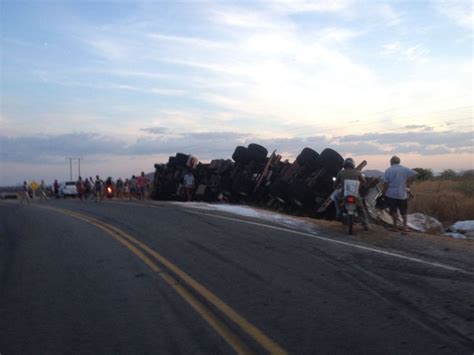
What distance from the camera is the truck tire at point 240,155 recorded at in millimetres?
30062

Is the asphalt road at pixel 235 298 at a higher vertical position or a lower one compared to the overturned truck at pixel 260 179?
lower

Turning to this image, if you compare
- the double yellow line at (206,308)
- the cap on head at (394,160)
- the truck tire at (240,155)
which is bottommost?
the double yellow line at (206,308)

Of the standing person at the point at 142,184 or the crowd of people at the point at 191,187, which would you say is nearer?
the crowd of people at the point at 191,187

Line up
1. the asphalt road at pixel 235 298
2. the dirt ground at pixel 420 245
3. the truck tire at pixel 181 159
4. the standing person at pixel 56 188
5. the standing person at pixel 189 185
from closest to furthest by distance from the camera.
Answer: the asphalt road at pixel 235 298 < the dirt ground at pixel 420 245 < the standing person at pixel 189 185 < the truck tire at pixel 181 159 < the standing person at pixel 56 188

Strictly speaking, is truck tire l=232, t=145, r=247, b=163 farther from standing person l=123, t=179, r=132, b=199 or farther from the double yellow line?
the double yellow line

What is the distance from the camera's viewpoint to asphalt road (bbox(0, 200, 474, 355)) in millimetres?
6266

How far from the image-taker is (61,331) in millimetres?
6934

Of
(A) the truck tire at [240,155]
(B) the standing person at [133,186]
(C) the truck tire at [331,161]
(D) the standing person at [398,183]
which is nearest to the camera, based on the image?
(D) the standing person at [398,183]

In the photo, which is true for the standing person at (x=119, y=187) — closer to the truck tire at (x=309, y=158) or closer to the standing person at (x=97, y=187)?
the standing person at (x=97, y=187)

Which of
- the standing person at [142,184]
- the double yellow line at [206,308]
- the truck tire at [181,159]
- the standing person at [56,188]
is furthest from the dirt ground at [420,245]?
the standing person at [56,188]

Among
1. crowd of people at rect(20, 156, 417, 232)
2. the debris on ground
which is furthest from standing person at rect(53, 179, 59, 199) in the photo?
the debris on ground

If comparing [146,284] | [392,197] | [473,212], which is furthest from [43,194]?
[146,284]

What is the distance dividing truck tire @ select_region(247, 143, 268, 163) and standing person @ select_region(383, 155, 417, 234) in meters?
14.4

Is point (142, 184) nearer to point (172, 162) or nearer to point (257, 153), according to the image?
point (172, 162)
